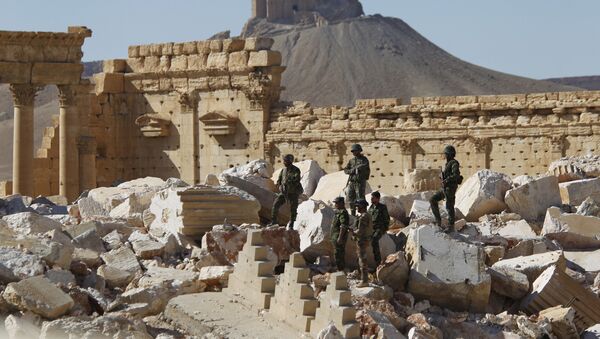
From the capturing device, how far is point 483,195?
88.5 feet

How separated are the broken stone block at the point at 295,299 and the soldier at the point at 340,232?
178cm

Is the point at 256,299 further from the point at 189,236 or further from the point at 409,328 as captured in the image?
the point at 189,236

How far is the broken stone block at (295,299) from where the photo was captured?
62.7 feet

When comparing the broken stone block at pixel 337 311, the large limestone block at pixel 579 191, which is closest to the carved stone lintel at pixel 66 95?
the large limestone block at pixel 579 191

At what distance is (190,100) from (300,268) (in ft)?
68.4

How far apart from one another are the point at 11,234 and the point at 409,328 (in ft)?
19.3

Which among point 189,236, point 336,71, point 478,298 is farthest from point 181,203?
point 336,71

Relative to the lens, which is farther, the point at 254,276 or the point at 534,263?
the point at 534,263

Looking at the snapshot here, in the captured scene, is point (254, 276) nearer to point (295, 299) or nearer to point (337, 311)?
point (295, 299)

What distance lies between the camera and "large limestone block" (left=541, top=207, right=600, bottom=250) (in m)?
25.2

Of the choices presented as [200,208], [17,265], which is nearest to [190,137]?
[200,208]

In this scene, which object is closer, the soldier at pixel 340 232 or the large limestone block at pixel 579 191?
the soldier at pixel 340 232

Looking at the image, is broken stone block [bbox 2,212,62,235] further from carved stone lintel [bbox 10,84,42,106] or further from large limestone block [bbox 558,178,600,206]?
carved stone lintel [bbox 10,84,42,106]

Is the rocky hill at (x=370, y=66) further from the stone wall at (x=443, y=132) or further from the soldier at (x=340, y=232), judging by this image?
the soldier at (x=340, y=232)
